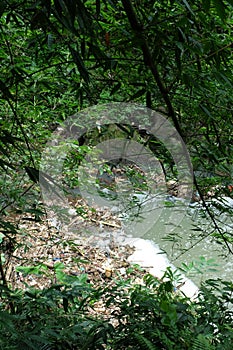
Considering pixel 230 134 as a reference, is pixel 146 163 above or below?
above

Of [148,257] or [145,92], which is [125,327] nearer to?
[145,92]

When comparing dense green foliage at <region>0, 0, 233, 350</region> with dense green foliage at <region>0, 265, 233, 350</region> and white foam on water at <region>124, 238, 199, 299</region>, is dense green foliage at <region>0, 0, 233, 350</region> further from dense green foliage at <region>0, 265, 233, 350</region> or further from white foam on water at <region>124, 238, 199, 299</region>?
white foam on water at <region>124, 238, 199, 299</region>

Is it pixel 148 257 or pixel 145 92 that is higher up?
pixel 148 257

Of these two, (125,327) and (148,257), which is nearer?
(125,327)

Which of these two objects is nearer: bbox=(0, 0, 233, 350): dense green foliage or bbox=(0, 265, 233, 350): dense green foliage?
bbox=(0, 0, 233, 350): dense green foliage

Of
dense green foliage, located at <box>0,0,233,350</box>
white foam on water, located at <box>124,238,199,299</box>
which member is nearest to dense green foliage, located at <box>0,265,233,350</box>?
dense green foliage, located at <box>0,0,233,350</box>

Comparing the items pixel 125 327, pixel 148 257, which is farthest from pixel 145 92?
pixel 148 257

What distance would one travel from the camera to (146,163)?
158 cm

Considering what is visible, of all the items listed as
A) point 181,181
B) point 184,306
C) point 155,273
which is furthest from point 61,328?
point 155,273

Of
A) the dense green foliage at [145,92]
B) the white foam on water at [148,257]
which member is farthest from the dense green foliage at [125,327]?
the white foam on water at [148,257]

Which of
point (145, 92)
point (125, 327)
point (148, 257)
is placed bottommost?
point (125, 327)

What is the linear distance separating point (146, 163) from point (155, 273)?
1218 millimetres

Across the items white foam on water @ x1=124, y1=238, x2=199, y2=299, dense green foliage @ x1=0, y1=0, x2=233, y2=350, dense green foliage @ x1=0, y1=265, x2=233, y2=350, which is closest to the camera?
dense green foliage @ x1=0, y1=0, x2=233, y2=350

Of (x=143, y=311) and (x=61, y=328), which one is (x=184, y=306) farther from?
(x=61, y=328)
